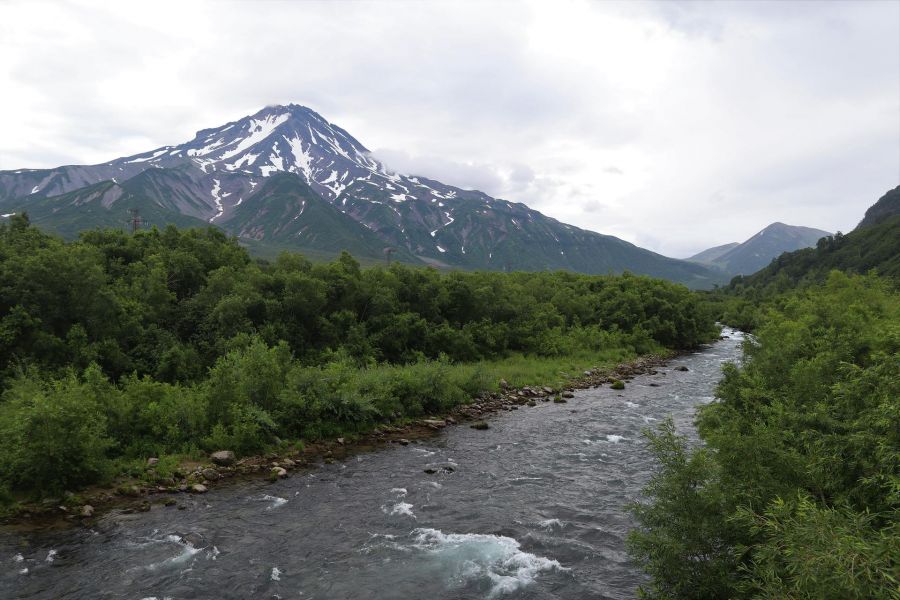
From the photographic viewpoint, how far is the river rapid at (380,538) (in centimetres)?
1412

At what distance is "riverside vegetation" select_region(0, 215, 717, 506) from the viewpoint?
20.9 meters

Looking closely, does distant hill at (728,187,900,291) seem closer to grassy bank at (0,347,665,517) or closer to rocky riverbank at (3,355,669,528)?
rocky riverbank at (3,355,669,528)

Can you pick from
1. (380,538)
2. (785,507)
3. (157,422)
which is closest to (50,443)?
(157,422)

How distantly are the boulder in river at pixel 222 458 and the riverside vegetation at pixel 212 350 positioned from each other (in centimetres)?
74

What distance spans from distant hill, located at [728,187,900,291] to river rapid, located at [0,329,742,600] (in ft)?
468

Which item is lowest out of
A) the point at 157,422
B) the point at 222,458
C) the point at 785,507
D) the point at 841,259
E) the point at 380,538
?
the point at 380,538

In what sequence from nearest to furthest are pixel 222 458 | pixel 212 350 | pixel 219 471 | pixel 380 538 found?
pixel 380 538 < pixel 219 471 < pixel 222 458 < pixel 212 350

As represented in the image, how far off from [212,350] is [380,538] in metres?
22.5

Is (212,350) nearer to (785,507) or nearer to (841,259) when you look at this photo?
(785,507)

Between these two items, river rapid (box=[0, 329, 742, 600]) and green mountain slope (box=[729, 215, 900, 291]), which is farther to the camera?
green mountain slope (box=[729, 215, 900, 291])

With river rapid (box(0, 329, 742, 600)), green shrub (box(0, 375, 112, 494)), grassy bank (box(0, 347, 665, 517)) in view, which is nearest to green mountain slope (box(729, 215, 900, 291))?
grassy bank (box(0, 347, 665, 517))

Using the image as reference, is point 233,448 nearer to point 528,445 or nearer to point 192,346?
point 192,346

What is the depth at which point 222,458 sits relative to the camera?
22.9 metres

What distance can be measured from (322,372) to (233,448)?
7.48m
